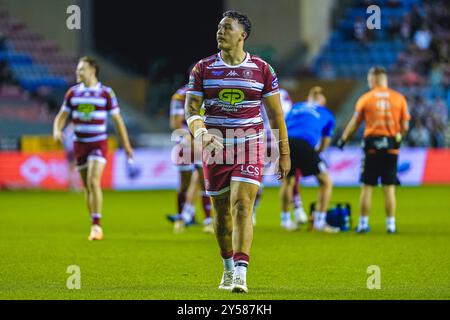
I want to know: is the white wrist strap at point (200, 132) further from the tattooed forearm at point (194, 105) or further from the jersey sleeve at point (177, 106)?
the jersey sleeve at point (177, 106)

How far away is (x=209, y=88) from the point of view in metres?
9.06

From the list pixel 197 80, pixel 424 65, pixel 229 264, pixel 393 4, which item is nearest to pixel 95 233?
pixel 229 264

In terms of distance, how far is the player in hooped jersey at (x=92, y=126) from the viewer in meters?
14.1

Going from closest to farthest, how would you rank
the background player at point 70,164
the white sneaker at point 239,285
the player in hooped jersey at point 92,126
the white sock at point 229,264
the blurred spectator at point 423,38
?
the white sneaker at point 239,285
the white sock at point 229,264
the player in hooped jersey at point 92,126
the background player at point 70,164
the blurred spectator at point 423,38

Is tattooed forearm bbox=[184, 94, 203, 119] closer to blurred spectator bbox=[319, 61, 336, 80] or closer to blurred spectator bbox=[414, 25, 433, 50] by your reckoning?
blurred spectator bbox=[319, 61, 336, 80]

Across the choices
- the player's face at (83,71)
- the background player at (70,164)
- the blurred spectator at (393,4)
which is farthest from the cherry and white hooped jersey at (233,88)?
the blurred spectator at (393,4)

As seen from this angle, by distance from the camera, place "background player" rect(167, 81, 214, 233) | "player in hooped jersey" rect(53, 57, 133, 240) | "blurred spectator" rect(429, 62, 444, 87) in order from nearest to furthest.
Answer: "player in hooped jersey" rect(53, 57, 133, 240)
"background player" rect(167, 81, 214, 233)
"blurred spectator" rect(429, 62, 444, 87)

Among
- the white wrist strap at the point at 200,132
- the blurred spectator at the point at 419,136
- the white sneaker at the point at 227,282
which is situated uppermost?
the blurred spectator at the point at 419,136

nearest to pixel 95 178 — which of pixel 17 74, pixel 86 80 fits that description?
pixel 86 80

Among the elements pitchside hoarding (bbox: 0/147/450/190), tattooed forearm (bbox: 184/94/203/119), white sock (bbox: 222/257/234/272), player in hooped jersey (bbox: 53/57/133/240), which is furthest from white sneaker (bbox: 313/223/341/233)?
pitchside hoarding (bbox: 0/147/450/190)

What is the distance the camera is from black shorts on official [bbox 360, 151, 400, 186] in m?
14.8

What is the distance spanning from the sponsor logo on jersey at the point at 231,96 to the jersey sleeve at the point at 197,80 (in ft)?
0.66

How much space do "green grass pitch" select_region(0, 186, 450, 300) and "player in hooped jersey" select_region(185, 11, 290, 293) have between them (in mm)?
819

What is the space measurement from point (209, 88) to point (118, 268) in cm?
282
